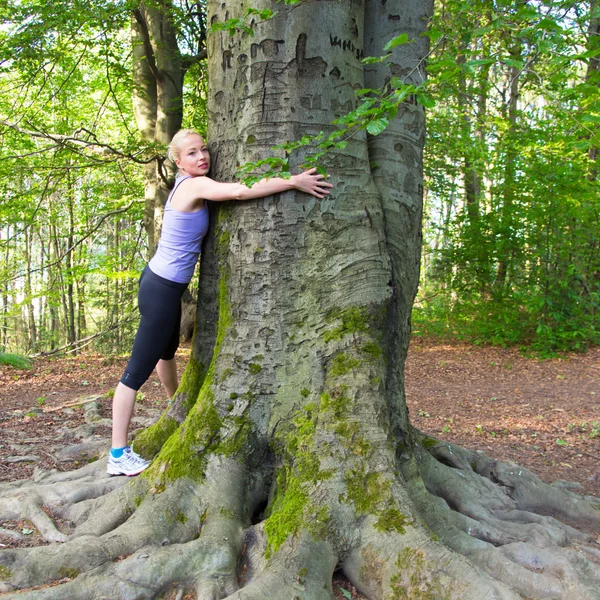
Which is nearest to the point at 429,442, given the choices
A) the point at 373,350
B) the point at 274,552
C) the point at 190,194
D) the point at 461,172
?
the point at 373,350

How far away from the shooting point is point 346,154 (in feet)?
10.4

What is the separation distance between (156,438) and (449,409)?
15.2 feet

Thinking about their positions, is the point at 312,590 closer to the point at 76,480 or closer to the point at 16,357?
the point at 76,480

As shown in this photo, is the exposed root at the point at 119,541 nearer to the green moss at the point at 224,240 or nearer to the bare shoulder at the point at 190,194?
the green moss at the point at 224,240

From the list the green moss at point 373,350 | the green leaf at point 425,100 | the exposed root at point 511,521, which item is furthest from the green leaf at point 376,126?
the exposed root at point 511,521

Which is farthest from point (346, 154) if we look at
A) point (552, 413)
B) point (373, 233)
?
point (552, 413)

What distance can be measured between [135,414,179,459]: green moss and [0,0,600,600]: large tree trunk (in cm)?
1

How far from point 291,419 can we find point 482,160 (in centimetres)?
1095

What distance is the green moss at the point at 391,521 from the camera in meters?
2.60

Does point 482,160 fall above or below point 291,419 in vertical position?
above

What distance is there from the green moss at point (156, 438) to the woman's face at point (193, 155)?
5.40ft

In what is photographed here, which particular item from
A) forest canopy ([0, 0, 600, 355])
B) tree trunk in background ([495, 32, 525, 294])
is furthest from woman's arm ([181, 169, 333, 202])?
tree trunk in background ([495, 32, 525, 294])

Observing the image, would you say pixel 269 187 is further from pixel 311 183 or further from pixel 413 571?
pixel 413 571

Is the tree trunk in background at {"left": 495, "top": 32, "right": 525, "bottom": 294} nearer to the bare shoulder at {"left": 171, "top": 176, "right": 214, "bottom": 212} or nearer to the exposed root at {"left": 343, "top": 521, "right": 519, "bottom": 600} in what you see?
the bare shoulder at {"left": 171, "top": 176, "right": 214, "bottom": 212}
